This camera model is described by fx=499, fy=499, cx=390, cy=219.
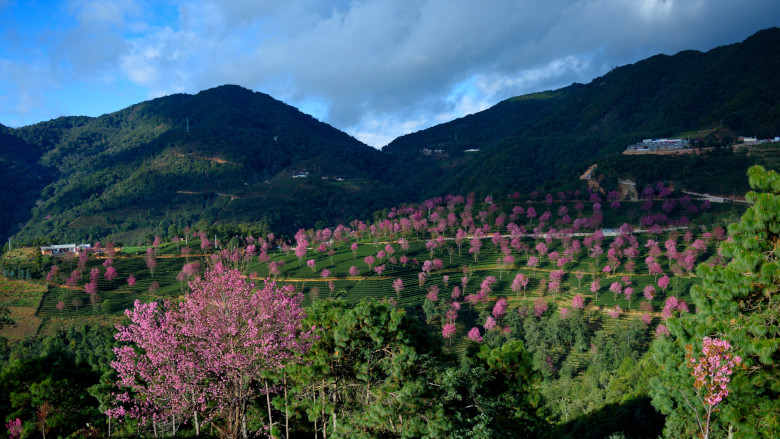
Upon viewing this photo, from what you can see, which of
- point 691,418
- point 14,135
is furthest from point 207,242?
point 14,135

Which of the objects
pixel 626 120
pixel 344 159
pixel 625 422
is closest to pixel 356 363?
pixel 625 422

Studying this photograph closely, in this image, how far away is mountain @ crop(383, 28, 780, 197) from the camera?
98750 mm

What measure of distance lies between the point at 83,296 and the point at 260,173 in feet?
302

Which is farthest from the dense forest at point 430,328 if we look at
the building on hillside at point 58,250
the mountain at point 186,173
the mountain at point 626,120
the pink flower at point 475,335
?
the mountain at point 626,120

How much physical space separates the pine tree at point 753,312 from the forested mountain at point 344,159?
72211 millimetres

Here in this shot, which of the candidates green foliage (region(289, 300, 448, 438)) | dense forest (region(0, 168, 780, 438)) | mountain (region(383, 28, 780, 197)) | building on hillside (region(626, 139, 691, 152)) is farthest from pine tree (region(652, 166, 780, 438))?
building on hillside (region(626, 139, 691, 152))

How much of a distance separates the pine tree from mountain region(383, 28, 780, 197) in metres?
75.0

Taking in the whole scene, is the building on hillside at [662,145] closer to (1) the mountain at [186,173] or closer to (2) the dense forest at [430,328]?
(2) the dense forest at [430,328]

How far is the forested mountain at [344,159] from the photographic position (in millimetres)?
96125

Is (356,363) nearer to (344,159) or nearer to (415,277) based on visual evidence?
(415,277)

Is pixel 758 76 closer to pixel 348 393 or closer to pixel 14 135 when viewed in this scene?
pixel 348 393

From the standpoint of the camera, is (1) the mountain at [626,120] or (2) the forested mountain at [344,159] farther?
(1) the mountain at [626,120]

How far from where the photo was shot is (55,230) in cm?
10419

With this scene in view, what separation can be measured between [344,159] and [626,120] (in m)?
85.0
